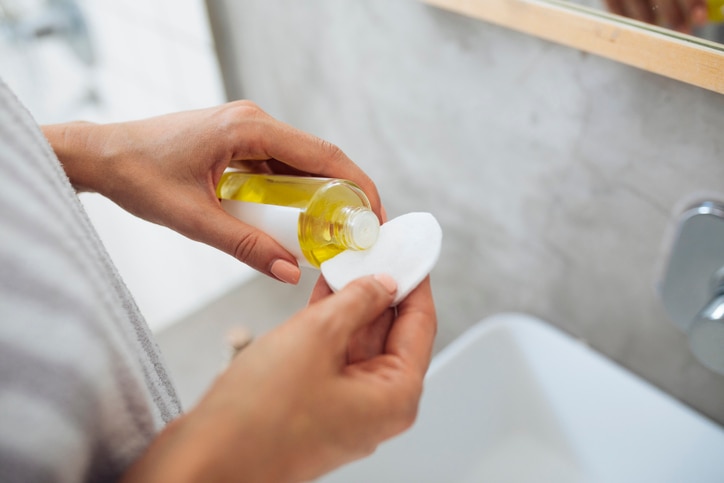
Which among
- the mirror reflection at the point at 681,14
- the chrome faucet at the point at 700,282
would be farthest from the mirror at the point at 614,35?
the chrome faucet at the point at 700,282

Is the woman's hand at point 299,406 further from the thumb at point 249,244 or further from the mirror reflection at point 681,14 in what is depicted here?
the mirror reflection at point 681,14

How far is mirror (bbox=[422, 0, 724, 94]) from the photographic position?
1.49ft

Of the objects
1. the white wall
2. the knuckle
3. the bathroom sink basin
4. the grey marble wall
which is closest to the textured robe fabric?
the knuckle

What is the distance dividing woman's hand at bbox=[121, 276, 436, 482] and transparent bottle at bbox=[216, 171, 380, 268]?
0.27 feet

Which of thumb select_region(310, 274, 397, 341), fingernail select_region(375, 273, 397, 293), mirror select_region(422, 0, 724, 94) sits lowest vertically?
fingernail select_region(375, 273, 397, 293)

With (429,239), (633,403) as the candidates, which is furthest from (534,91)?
(633,403)

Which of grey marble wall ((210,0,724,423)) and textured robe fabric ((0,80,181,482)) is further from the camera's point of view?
grey marble wall ((210,0,724,423))

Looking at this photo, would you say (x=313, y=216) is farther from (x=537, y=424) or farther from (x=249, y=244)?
(x=537, y=424)

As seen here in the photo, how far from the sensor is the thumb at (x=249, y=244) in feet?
1.59

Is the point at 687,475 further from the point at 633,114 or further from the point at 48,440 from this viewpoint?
the point at 48,440

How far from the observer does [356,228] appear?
1.48 feet

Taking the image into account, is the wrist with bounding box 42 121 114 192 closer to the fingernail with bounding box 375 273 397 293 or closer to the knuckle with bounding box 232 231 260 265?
the knuckle with bounding box 232 231 260 265

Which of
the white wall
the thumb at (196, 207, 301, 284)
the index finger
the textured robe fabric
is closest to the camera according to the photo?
the textured robe fabric

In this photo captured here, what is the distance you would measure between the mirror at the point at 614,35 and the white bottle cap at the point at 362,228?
0.24m
